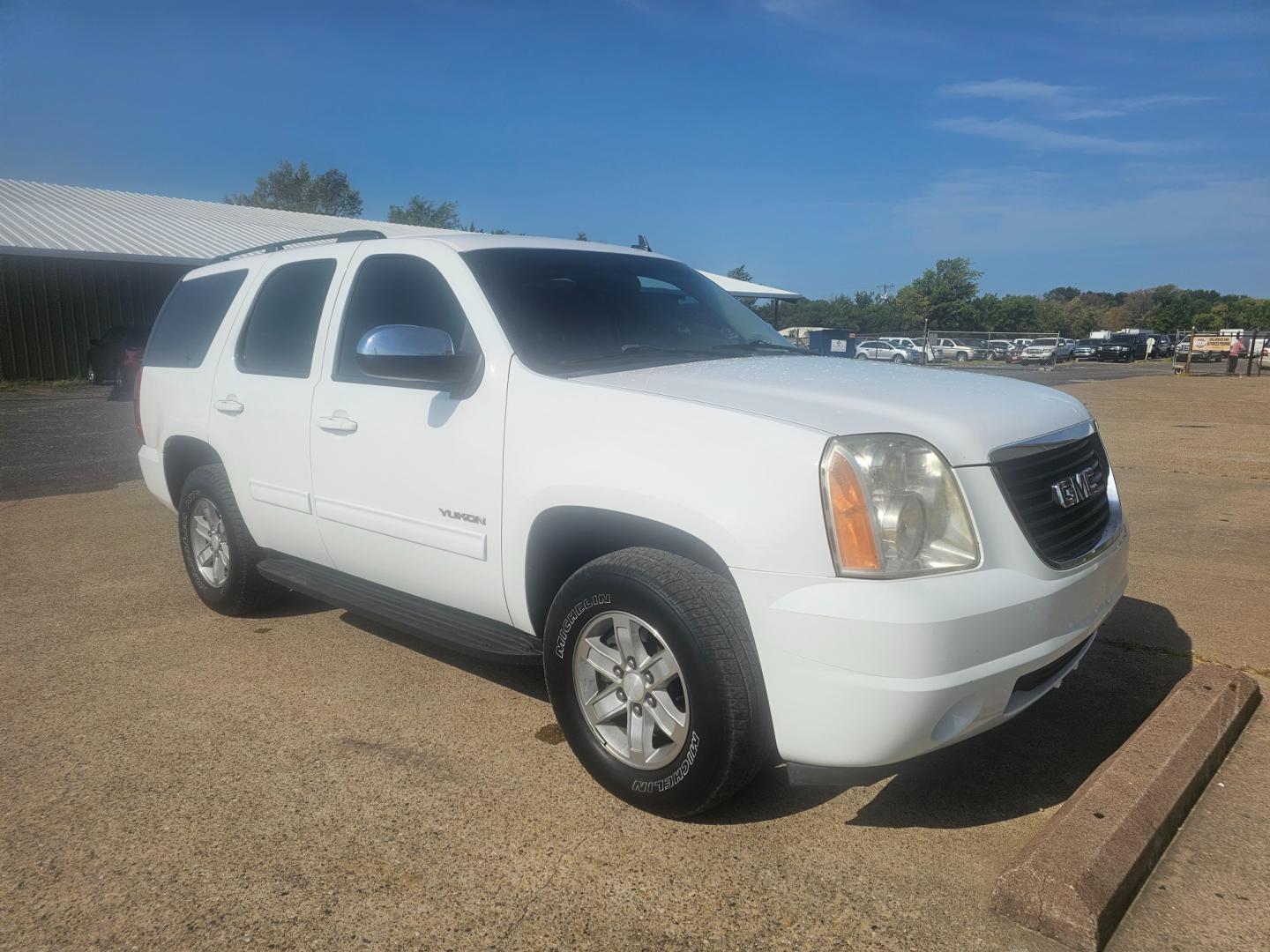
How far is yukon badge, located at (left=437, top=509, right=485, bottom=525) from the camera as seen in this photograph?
335 centimetres

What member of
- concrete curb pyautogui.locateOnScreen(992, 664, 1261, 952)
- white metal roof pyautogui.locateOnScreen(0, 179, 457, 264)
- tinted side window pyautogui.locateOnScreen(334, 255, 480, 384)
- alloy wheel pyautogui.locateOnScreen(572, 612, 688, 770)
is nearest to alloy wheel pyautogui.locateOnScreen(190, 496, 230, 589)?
tinted side window pyautogui.locateOnScreen(334, 255, 480, 384)

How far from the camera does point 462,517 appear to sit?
3.41 meters

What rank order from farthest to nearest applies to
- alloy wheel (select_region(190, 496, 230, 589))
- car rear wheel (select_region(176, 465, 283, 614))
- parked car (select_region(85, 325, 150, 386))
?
parked car (select_region(85, 325, 150, 386)) → alloy wheel (select_region(190, 496, 230, 589)) → car rear wheel (select_region(176, 465, 283, 614))

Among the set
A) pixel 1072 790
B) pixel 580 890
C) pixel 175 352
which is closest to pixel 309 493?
pixel 175 352

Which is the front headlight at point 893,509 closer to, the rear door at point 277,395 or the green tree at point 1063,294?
the rear door at point 277,395

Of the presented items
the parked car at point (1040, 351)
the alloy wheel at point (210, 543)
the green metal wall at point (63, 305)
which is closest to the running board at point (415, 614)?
the alloy wheel at point (210, 543)

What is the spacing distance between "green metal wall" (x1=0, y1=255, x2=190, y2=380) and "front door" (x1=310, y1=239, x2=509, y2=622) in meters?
22.2

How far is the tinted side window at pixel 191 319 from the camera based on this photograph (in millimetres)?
4973

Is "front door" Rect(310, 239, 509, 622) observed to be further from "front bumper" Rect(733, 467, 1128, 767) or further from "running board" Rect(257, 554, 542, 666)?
"front bumper" Rect(733, 467, 1128, 767)

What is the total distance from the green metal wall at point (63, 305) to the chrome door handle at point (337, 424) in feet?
73.1

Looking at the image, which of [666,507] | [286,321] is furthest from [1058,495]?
[286,321]

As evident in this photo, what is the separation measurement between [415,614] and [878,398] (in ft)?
6.21

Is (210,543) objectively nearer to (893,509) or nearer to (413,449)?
(413,449)

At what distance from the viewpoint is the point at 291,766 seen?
3.29 metres
